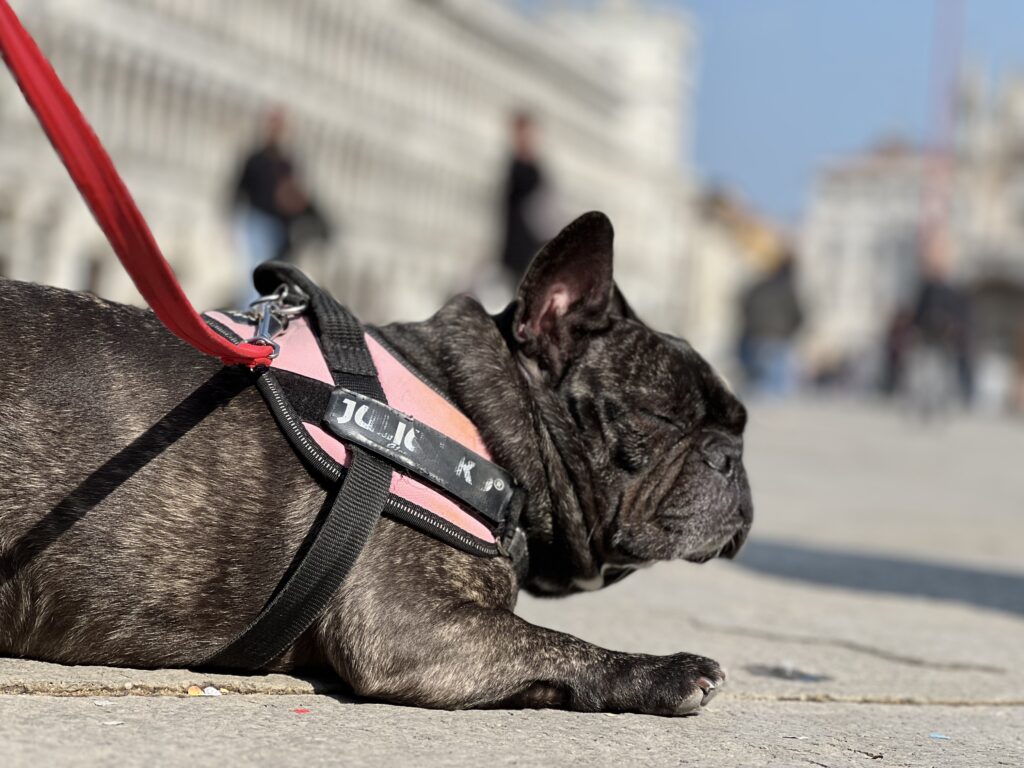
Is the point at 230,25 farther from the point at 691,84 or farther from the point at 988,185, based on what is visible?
the point at 691,84

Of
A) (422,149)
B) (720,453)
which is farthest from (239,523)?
(422,149)

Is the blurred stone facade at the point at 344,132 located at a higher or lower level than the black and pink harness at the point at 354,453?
higher

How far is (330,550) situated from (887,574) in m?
4.04

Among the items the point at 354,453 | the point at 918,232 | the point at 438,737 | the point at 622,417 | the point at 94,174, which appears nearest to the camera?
the point at 94,174

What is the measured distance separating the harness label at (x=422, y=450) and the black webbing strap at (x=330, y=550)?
4 cm

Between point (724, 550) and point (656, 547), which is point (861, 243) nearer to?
point (724, 550)

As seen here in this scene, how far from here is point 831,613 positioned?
5.68m

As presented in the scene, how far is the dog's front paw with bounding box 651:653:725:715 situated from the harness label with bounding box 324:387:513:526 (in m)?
0.48

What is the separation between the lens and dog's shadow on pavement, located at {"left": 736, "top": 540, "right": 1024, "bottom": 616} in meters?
6.48

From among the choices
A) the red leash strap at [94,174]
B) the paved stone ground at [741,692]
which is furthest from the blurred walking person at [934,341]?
the red leash strap at [94,174]

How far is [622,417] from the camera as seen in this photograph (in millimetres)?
3914

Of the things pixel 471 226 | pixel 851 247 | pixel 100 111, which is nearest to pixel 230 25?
pixel 100 111

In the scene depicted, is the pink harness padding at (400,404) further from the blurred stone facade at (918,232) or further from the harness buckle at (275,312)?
the blurred stone facade at (918,232)

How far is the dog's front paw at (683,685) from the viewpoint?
3617mm
